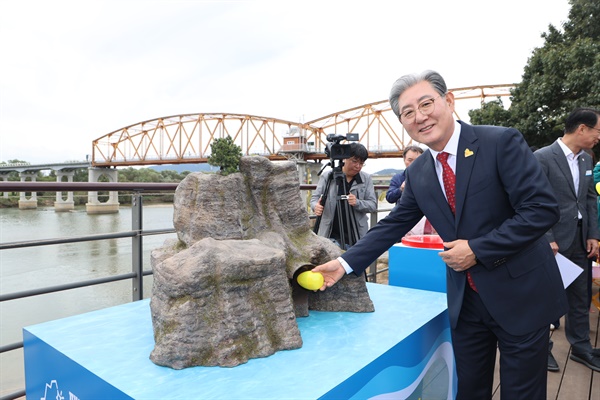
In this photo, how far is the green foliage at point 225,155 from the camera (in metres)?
1.77

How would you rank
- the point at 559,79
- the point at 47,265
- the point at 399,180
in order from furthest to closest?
the point at 47,265
the point at 559,79
the point at 399,180

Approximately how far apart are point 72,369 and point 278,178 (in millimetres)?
1167

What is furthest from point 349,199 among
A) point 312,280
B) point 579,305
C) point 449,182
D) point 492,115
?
point 492,115

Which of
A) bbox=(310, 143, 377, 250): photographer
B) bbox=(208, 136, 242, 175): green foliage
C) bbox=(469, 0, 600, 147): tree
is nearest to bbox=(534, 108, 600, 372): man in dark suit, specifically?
bbox=(310, 143, 377, 250): photographer

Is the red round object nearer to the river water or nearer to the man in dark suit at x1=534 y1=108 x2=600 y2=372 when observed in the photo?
the man in dark suit at x1=534 y1=108 x2=600 y2=372

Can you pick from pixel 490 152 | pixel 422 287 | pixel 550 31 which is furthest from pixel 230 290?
pixel 550 31

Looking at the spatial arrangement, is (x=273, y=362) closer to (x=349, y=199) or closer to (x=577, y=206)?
(x=349, y=199)

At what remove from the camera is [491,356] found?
1.63 meters

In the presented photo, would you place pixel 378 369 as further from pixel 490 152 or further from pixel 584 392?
pixel 584 392

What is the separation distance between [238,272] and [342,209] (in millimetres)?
1654

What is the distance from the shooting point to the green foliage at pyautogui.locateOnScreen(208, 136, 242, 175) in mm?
1769

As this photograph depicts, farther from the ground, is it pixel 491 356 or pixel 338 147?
pixel 338 147

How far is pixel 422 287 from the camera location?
2.92 m

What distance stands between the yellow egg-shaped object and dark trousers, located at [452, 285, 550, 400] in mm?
608
